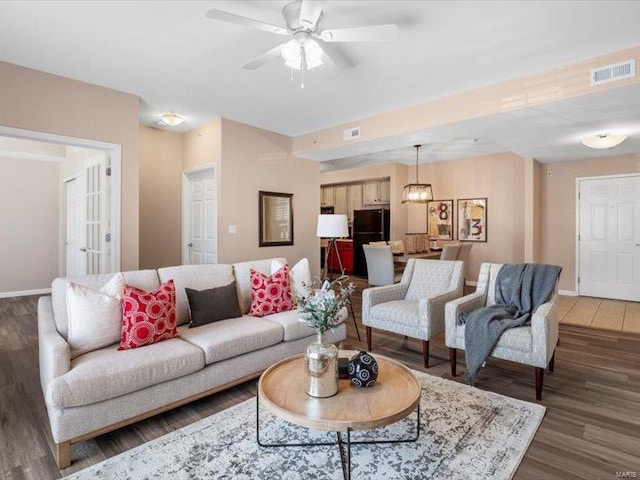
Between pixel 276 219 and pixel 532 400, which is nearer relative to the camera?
pixel 532 400

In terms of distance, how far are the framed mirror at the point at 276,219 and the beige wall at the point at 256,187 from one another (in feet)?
0.29

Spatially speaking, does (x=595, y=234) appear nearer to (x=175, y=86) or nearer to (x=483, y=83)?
(x=483, y=83)

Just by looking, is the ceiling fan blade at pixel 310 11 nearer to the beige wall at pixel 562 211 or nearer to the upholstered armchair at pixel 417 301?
the upholstered armchair at pixel 417 301

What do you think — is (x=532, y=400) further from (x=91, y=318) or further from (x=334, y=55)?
(x=91, y=318)

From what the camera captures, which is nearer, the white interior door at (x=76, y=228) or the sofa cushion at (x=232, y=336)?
the sofa cushion at (x=232, y=336)

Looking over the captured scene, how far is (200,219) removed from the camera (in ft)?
16.5

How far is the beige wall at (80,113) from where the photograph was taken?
316 centimetres

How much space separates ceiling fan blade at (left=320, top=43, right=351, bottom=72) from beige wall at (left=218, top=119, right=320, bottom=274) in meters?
2.24

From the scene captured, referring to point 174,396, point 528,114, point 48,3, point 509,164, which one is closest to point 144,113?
point 48,3

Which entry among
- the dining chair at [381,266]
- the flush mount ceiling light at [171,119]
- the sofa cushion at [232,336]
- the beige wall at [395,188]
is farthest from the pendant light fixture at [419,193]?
the sofa cushion at [232,336]

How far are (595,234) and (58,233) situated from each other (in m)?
9.53

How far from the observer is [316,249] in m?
5.76

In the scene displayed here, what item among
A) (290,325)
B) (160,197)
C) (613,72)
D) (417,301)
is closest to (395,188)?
(417,301)

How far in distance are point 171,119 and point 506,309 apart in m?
4.35
